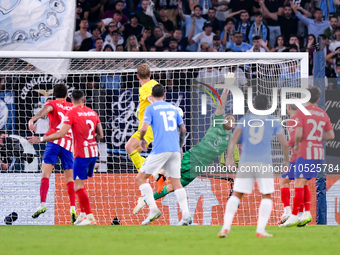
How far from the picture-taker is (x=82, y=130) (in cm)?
1010

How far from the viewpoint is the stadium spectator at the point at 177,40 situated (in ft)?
53.2

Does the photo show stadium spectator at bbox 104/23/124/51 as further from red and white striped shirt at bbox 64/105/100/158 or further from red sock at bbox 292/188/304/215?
red sock at bbox 292/188/304/215

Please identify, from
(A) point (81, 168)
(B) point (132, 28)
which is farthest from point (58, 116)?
(B) point (132, 28)

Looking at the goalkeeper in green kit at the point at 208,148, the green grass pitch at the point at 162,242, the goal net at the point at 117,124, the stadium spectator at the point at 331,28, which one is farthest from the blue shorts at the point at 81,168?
the stadium spectator at the point at 331,28

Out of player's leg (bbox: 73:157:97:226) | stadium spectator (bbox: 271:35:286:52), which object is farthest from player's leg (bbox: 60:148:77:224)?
stadium spectator (bbox: 271:35:286:52)

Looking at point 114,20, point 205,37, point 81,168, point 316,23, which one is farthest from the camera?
point 316,23

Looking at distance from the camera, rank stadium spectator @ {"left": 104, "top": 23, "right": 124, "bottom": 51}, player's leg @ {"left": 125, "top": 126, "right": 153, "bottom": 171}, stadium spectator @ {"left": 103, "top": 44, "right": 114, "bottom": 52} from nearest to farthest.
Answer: player's leg @ {"left": 125, "top": 126, "right": 153, "bottom": 171} < stadium spectator @ {"left": 103, "top": 44, "right": 114, "bottom": 52} < stadium spectator @ {"left": 104, "top": 23, "right": 124, "bottom": 51}

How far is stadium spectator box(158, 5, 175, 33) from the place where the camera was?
656 inches

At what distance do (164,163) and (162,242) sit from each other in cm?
242

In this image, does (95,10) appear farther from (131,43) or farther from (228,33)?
(228,33)

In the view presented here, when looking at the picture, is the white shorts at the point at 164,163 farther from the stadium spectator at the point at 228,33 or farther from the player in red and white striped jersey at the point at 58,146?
the stadium spectator at the point at 228,33

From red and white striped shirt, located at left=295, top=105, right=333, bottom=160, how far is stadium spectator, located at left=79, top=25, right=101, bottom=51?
7.60 metres

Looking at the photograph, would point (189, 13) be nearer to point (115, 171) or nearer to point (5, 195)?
point (115, 171)

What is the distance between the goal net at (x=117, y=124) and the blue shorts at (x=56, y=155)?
59.5 inches
